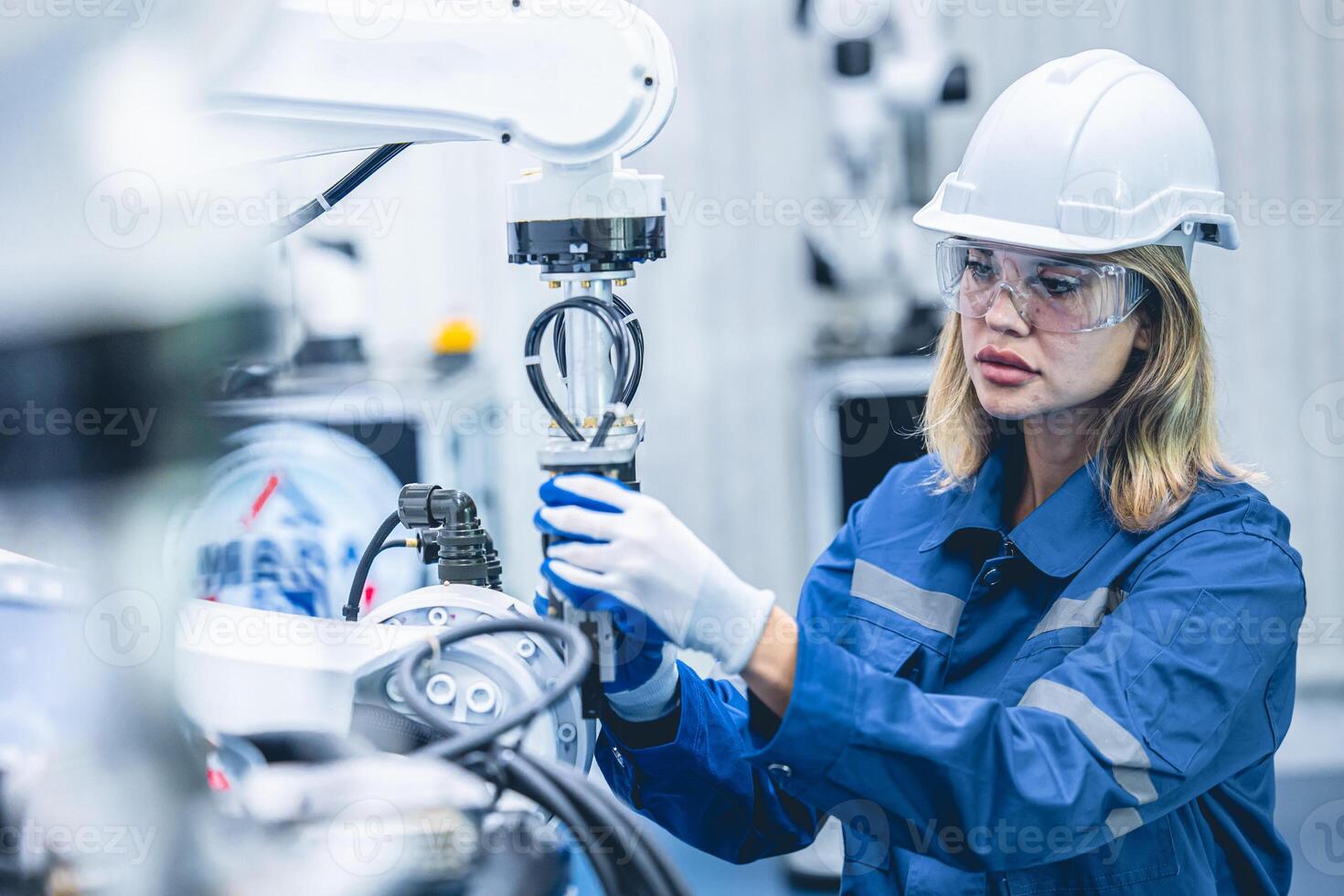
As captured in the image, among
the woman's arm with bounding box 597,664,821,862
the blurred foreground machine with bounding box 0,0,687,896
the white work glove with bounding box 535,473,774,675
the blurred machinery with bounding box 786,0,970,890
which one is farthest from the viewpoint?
the blurred machinery with bounding box 786,0,970,890

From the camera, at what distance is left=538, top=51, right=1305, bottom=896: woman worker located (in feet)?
2.97

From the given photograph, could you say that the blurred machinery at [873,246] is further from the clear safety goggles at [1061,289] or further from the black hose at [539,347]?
the black hose at [539,347]

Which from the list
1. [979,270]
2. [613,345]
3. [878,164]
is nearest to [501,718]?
[613,345]

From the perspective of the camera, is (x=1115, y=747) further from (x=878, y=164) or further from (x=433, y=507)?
(x=878, y=164)

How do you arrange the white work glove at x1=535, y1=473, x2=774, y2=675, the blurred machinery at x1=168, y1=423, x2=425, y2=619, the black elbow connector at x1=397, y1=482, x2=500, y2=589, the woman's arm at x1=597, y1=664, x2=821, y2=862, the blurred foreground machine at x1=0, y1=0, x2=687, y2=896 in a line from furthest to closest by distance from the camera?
the blurred machinery at x1=168, y1=423, x2=425, y2=619 < the woman's arm at x1=597, y1=664, x2=821, y2=862 < the black elbow connector at x1=397, y1=482, x2=500, y2=589 < the white work glove at x1=535, y1=473, x2=774, y2=675 < the blurred foreground machine at x1=0, y1=0, x2=687, y2=896

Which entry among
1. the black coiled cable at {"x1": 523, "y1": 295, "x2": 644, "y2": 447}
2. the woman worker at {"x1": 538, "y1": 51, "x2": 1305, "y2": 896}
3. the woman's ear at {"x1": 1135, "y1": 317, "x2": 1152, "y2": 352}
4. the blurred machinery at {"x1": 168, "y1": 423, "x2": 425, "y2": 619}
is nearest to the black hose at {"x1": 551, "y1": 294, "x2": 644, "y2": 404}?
the black coiled cable at {"x1": 523, "y1": 295, "x2": 644, "y2": 447}

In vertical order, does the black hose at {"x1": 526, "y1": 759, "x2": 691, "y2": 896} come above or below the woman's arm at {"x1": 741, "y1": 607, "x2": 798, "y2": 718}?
below

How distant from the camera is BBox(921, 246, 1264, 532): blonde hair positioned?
3.69 ft

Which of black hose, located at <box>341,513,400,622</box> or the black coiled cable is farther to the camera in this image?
black hose, located at <box>341,513,400,622</box>

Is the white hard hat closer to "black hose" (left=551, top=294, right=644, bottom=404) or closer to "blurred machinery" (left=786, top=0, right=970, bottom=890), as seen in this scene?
"black hose" (left=551, top=294, right=644, bottom=404)

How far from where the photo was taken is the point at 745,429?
306cm

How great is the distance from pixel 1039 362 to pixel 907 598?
27cm

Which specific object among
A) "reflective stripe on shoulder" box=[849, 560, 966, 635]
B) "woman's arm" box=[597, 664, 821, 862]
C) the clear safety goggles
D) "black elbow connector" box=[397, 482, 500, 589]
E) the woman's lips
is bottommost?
"woman's arm" box=[597, 664, 821, 862]

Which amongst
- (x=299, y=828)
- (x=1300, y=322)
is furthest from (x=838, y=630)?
(x=1300, y=322)
